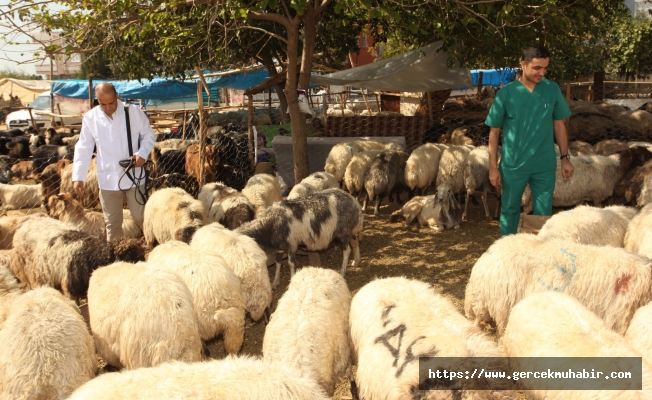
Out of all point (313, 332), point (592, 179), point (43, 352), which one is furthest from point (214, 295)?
point (592, 179)

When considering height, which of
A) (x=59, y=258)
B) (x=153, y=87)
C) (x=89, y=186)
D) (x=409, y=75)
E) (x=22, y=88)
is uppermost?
(x=22, y=88)

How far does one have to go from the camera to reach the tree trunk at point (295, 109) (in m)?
7.01

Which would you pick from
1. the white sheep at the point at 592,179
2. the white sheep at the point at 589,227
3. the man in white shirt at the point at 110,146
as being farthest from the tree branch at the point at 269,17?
the white sheep at the point at 589,227

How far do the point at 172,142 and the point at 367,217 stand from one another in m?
6.01

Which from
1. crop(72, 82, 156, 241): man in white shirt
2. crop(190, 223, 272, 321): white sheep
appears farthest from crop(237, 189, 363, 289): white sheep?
crop(72, 82, 156, 241): man in white shirt

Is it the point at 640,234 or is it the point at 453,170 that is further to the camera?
the point at 453,170

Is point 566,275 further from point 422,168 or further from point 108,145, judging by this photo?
point 422,168

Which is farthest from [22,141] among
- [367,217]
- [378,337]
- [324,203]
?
[378,337]

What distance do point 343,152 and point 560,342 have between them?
7.06 meters

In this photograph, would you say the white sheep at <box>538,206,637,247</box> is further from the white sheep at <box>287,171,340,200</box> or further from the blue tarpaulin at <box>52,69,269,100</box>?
the blue tarpaulin at <box>52,69,269,100</box>

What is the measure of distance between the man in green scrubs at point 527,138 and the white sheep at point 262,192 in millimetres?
3267

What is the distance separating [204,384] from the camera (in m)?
2.01

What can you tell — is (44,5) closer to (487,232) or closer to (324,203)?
(324,203)

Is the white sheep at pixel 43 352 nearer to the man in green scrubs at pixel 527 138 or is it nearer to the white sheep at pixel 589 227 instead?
the white sheep at pixel 589 227
